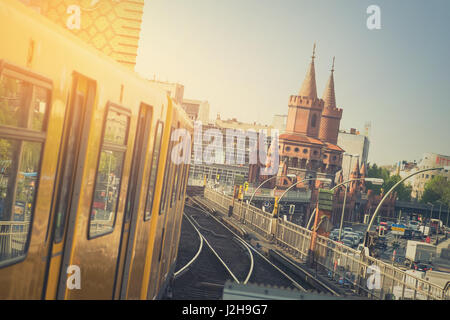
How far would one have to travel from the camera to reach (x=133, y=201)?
4.90 m

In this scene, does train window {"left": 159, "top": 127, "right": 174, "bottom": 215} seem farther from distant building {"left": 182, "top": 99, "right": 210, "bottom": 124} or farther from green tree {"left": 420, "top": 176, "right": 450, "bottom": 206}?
green tree {"left": 420, "top": 176, "right": 450, "bottom": 206}

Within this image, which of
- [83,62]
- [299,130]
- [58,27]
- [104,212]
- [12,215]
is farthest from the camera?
[299,130]

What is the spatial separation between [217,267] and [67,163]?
1322 cm

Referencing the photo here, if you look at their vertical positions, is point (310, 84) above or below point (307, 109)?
above

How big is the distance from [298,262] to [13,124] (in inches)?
637

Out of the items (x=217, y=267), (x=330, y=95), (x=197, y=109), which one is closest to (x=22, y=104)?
(x=217, y=267)

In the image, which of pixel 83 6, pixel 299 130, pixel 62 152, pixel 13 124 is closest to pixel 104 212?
pixel 62 152

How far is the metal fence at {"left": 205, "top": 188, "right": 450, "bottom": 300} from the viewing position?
35.9ft

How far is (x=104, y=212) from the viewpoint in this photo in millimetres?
4078

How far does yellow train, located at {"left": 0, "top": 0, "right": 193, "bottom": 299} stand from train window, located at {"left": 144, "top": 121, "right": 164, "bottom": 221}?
0.20m

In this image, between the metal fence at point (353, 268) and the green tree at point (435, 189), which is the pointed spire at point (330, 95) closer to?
the green tree at point (435, 189)

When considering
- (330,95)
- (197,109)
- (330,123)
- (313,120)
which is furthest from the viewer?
(197,109)

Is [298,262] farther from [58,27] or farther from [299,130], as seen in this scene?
[299,130]

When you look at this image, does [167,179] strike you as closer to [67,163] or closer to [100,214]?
[100,214]
